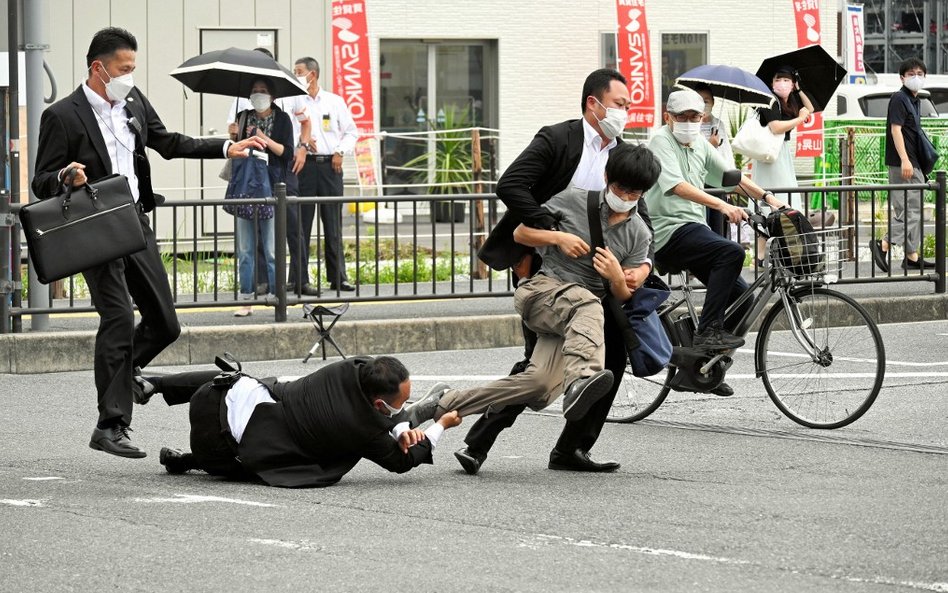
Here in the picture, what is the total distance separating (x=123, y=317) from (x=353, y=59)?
13.0 metres

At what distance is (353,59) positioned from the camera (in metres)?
20.3

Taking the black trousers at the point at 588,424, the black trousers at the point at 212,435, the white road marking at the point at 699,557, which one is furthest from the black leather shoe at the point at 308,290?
the white road marking at the point at 699,557

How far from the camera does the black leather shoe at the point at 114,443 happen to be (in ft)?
24.5

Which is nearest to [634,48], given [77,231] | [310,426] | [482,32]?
[482,32]

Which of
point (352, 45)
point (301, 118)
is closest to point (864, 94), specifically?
point (352, 45)

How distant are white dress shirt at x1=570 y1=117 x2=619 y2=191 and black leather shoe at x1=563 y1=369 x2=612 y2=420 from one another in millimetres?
1018

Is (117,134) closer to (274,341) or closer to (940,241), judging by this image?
(274,341)

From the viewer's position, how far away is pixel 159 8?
20078 mm

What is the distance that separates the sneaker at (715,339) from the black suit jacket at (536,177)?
4.82 feet

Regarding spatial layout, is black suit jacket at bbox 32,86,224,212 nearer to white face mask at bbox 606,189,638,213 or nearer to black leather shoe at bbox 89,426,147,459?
black leather shoe at bbox 89,426,147,459

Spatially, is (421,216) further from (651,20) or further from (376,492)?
(651,20)

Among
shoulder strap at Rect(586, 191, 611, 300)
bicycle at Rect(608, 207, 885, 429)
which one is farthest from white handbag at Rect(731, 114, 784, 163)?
shoulder strap at Rect(586, 191, 611, 300)

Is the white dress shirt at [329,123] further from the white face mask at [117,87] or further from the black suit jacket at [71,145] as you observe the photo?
the white face mask at [117,87]

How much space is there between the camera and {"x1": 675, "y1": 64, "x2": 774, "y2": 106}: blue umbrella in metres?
13.5
